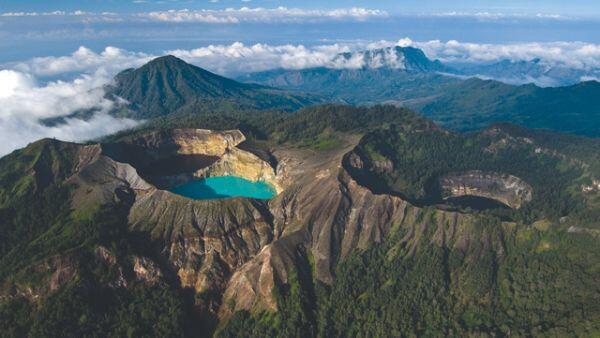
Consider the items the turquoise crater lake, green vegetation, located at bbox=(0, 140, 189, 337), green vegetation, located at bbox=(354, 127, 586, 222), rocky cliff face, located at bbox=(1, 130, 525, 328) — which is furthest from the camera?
green vegetation, located at bbox=(354, 127, 586, 222)

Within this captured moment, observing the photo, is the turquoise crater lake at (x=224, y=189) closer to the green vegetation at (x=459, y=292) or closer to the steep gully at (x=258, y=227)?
the steep gully at (x=258, y=227)

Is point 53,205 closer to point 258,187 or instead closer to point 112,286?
point 112,286

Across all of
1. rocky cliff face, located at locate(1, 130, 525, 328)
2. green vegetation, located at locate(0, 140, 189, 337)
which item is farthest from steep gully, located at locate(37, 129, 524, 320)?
green vegetation, located at locate(0, 140, 189, 337)

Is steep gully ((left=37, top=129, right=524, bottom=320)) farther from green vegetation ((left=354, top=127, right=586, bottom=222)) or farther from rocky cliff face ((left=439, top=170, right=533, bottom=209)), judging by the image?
rocky cliff face ((left=439, top=170, right=533, bottom=209))

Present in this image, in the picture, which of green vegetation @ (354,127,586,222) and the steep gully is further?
green vegetation @ (354,127,586,222)

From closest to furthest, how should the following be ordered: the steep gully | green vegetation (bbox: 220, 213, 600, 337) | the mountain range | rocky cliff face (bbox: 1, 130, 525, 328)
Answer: the mountain range → green vegetation (bbox: 220, 213, 600, 337) → rocky cliff face (bbox: 1, 130, 525, 328) → the steep gully

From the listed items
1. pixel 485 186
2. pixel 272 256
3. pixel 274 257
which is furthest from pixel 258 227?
pixel 485 186

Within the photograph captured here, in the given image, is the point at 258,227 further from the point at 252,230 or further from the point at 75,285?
the point at 75,285

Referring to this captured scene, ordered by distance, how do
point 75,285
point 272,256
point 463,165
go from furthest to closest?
point 463,165 → point 272,256 → point 75,285

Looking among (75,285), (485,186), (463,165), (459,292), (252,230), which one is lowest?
(459,292)

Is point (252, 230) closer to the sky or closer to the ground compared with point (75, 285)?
closer to the sky
